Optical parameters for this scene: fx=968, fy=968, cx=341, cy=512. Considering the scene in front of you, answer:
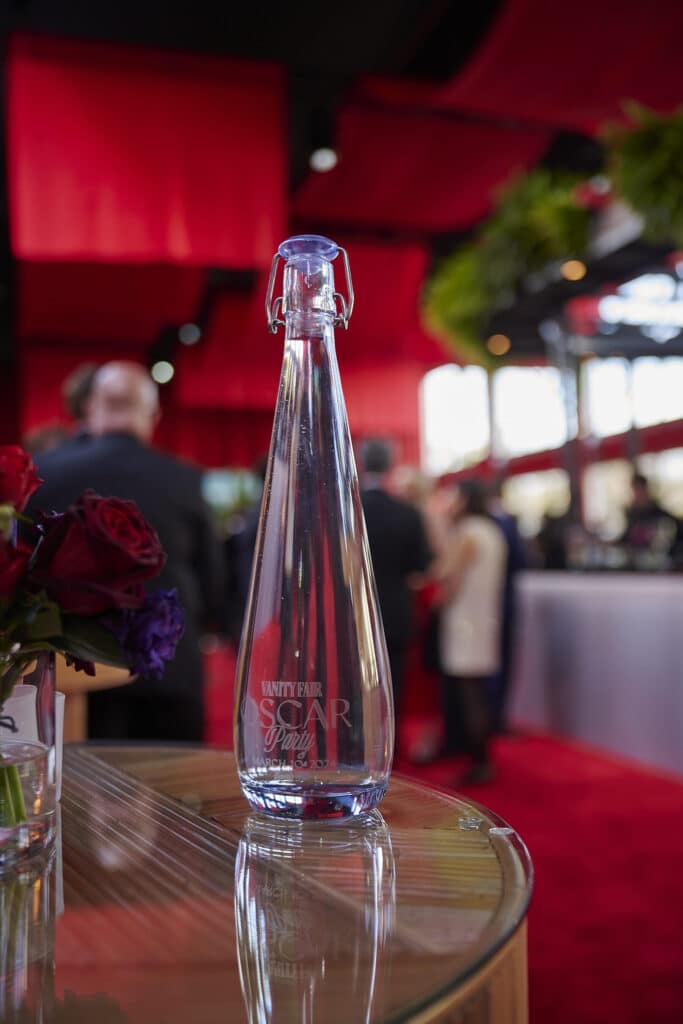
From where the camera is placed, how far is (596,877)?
7.27 feet

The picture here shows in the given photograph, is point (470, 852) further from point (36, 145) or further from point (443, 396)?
point (443, 396)

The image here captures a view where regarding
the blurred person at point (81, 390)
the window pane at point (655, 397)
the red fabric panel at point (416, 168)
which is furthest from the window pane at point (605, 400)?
the blurred person at point (81, 390)

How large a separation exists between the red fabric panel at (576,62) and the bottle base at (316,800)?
10.6ft

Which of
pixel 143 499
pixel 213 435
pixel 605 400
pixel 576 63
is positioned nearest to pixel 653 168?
pixel 576 63

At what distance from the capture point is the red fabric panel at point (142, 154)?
12.2ft

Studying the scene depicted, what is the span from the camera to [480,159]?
4.86 m

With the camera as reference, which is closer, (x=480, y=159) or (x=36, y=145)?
(x=36, y=145)

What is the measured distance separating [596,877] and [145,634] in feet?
6.53

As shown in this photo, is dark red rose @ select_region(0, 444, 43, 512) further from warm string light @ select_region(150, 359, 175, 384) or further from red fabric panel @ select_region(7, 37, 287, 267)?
warm string light @ select_region(150, 359, 175, 384)

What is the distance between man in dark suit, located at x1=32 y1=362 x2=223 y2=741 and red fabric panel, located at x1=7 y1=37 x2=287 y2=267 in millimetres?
2153

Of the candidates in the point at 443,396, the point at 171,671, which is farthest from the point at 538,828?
the point at 443,396

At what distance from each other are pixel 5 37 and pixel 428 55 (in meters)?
1.95

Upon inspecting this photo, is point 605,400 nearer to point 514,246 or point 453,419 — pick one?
point 453,419

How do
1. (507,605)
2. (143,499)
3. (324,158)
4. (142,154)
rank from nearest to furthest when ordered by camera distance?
(143,499) → (507,605) → (142,154) → (324,158)
